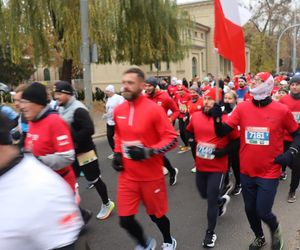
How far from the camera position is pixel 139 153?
346 centimetres

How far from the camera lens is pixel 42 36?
54.4 ft

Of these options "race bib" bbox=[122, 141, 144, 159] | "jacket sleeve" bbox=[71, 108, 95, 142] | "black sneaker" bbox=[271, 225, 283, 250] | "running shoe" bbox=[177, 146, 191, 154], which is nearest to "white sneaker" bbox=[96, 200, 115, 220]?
"jacket sleeve" bbox=[71, 108, 95, 142]

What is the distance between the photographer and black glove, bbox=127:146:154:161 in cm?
346

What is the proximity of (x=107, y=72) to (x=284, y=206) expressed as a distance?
135 ft

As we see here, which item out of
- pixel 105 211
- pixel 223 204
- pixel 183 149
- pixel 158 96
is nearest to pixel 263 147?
pixel 223 204

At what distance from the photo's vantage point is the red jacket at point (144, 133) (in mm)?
3619

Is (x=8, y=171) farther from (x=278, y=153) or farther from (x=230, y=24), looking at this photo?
(x=230, y=24)

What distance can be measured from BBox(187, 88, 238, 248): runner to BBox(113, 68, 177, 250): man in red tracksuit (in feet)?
2.62

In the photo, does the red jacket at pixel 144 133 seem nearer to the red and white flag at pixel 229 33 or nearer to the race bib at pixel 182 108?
the red and white flag at pixel 229 33

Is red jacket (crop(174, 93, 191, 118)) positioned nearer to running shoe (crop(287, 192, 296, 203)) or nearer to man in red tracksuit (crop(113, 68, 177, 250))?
running shoe (crop(287, 192, 296, 203))

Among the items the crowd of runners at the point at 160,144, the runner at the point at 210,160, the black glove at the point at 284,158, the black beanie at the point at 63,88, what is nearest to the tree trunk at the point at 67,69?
the black beanie at the point at 63,88

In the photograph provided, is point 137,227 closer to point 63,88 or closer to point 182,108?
point 63,88

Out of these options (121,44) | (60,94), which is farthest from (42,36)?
(60,94)

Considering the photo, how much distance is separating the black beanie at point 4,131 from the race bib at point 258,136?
2745 millimetres
